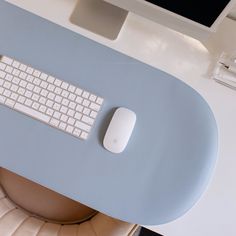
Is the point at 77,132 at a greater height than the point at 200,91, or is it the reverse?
the point at 200,91

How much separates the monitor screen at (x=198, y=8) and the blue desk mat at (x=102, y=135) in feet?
0.55

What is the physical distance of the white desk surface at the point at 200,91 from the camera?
893mm

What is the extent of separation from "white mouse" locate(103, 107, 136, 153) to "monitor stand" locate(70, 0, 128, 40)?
0.69ft

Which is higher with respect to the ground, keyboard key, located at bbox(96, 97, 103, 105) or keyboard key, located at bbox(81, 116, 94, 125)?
keyboard key, located at bbox(96, 97, 103, 105)

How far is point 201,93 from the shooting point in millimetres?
942

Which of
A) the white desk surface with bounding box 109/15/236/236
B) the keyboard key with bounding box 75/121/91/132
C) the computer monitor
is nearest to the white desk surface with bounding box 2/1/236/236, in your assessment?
the white desk surface with bounding box 109/15/236/236

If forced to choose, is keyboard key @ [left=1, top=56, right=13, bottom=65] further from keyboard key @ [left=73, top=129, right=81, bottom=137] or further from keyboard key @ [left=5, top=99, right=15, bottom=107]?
keyboard key @ [left=73, top=129, right=81, bottom=137]

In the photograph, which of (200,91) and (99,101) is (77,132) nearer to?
(99,101)

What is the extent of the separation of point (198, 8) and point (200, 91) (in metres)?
0.24

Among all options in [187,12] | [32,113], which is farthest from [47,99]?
[187,12]

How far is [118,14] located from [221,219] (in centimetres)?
55

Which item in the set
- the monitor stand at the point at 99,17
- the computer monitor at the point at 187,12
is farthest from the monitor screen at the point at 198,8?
the monitor stand at the point at 99,17

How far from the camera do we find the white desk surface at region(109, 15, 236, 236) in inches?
35.1

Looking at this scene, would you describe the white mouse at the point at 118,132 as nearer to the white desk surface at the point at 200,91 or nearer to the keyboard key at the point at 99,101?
the keyboard key at the point at 99,101
